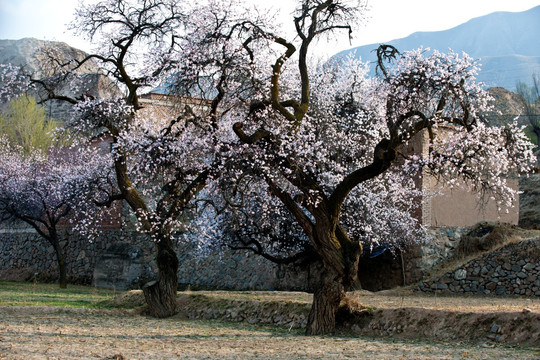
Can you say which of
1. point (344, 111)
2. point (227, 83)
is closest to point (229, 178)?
point (227, 83)

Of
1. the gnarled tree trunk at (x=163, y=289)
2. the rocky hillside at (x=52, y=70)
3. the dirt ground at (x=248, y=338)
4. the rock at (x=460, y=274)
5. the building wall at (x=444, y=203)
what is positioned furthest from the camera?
the building wall at (x=444, y=203)

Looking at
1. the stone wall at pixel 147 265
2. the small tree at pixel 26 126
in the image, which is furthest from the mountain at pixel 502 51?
the stone wall at pixel 147 265

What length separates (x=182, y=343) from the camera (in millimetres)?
10133

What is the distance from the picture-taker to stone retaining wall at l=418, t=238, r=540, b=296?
59.7 feet

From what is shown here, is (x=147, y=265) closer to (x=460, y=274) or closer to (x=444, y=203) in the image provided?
(x=444, y=203)

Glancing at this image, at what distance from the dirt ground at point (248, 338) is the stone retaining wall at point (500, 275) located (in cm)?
754

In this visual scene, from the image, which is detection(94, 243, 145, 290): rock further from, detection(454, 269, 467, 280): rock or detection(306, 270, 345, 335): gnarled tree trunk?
detection(306, 270, 345, 335): gnarled tree trunk

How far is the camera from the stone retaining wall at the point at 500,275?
717 inches

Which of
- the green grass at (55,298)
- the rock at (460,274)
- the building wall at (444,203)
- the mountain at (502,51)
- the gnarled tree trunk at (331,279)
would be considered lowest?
the green grass at (55,298)

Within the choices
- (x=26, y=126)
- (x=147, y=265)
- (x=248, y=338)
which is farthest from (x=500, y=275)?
(x=26, y=126)

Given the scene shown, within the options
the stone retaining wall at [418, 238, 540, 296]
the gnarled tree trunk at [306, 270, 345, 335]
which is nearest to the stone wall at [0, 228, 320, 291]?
the stone retaining wall at [418, 238, 540, 296]

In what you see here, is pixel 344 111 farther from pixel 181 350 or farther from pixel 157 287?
pixel 181 350

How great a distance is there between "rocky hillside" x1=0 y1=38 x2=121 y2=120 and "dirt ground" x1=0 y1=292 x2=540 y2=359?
240 inches

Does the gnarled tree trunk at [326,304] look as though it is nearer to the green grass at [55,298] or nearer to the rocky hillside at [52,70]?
the green grass at [55,298]
